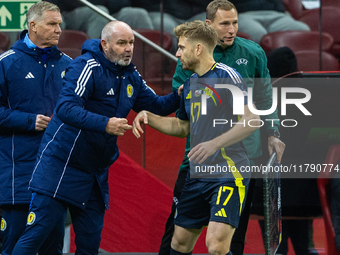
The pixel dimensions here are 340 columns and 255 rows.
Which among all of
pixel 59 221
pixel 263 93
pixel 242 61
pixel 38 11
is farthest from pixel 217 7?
pixel 59 221

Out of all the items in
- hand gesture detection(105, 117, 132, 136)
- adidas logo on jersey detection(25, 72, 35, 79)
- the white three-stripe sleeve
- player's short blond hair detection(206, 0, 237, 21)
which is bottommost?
hand gesture detection(105, 117, 132, 136)

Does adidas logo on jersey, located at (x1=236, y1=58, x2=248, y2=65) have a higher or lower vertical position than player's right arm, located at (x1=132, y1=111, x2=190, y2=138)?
higher

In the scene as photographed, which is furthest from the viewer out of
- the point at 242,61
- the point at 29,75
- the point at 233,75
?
the point at 242,61

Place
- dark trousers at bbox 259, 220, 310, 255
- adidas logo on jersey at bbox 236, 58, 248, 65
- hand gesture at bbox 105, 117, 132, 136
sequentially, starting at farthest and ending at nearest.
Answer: dark trousers at bbox 259, 220, 310, 255
adidas logo on jersey at bbox 236, 58, 248, 65
hand gesture at bbox 105, 117, 132, 136

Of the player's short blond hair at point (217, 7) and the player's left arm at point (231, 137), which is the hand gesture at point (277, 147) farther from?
the player's short blond hair at point (217, 7)

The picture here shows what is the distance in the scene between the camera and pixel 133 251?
3.90 m

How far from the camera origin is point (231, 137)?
2.53 metres

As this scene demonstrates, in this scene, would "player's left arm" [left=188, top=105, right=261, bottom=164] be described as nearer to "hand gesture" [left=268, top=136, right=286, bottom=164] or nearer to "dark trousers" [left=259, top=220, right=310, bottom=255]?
"hand gesture" [left=268, top=136, right=286, bottom=164]

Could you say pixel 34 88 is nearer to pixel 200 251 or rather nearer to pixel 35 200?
pixel 35 200

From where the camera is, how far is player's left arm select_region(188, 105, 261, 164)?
2.52m

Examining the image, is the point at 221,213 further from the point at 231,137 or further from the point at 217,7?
the point at 217,7

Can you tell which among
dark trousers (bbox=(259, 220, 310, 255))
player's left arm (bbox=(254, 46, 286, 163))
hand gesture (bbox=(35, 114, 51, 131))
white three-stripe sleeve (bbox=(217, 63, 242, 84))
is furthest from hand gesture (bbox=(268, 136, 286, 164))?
hand gesture (bbox=(35, 114, 51, 131))

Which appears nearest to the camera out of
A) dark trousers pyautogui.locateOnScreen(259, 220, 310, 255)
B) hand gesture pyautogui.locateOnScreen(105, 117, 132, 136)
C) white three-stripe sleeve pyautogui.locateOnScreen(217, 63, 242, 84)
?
hand gesture pyautogui.locateOnScreen(105, 117, 132, 136)

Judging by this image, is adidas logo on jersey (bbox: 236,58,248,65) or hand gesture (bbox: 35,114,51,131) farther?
adidas logo on jersey (bbox: 236,58,248,65)
